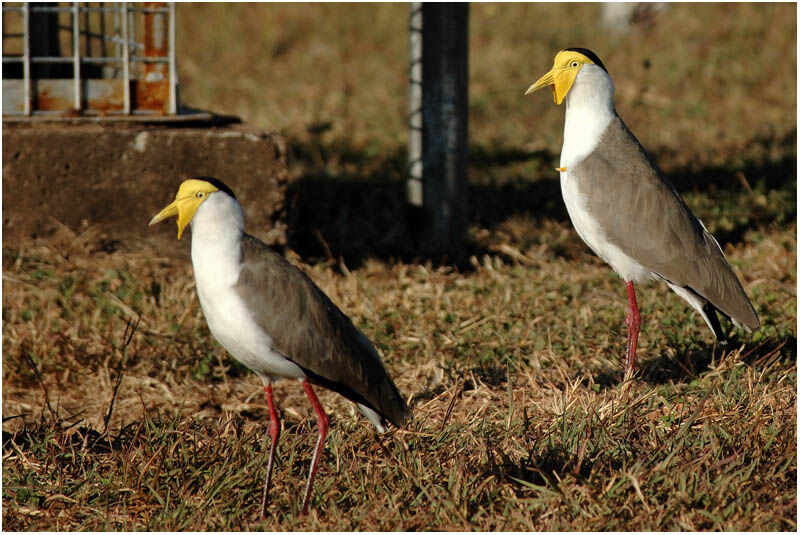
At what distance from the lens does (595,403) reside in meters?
4.02

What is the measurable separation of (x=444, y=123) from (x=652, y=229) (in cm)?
221

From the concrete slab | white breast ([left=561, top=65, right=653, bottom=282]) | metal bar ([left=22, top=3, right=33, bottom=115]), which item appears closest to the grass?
the concrete slab

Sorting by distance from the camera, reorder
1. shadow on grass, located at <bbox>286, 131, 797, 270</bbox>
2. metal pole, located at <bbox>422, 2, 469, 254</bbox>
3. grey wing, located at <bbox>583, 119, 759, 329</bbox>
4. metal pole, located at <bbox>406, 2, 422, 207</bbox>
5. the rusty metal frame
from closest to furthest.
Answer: grey wing, located at <bbox>583, 119, 759, 329</bbox>, the rusty metal frame, metal pole, located at <bbox>422, 2, 469, 254</bbox>, metal pole, located at <bbox>406, 2, 422, 207</bbox>, shadow on grass, located at <bbox>286, 131, 797, 270</bbox>

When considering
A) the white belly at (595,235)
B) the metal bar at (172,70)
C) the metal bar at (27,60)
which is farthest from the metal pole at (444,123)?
the metal bar at (27,60)

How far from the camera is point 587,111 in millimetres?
4441

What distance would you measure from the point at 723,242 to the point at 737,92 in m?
3.59

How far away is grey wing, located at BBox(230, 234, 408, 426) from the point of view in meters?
3.54

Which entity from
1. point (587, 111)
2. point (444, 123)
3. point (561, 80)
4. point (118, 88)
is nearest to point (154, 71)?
point (118, 88)

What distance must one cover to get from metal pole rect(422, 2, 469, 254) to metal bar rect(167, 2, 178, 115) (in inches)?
61.6

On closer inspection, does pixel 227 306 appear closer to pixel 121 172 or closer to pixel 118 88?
pixel 121 172

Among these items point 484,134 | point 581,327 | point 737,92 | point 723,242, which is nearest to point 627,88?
point 737,92

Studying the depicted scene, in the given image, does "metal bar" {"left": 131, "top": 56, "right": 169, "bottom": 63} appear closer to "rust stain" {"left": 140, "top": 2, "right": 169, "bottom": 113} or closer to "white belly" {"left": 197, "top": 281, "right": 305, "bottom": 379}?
"rust stain" {"left": 140, "top": 2, "right": 169, "bottom": 113}

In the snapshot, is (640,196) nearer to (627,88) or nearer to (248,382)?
(248,382)

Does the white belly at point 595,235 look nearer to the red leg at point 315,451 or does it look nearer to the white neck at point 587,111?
the white neck at point 587,111
